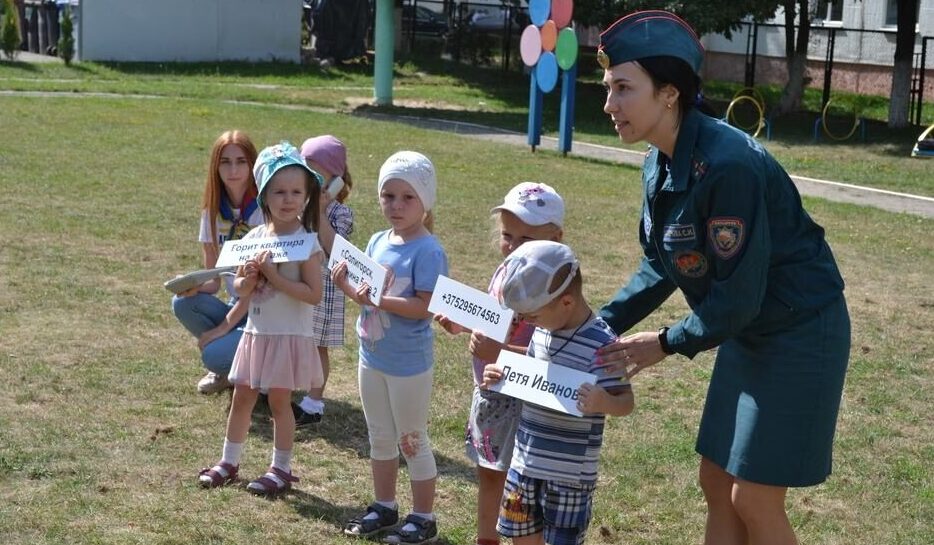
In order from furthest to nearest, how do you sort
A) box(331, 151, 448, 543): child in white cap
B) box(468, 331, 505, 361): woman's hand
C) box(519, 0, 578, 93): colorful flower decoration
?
box(519, 0, 578, 93): colorful flower decoration → box(331, 151, 448, 543): child in white cap → box(468, 331, 505, 361): woman's hand

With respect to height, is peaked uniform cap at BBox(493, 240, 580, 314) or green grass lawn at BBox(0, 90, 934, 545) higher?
peaked uniform cap at BBox(493, 240, 580, 314)

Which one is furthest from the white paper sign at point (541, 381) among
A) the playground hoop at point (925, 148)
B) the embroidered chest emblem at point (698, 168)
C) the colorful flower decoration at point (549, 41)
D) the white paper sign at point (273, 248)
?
the playground hoop at point (925, 148)

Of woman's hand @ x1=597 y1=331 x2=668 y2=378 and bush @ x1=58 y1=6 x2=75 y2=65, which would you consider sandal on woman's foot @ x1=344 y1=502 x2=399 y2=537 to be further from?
bush @ x1=58 y1=6 x2=75 y2=65

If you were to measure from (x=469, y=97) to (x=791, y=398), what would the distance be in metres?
25.5

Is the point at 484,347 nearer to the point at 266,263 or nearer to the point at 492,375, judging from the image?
the point at 492,375

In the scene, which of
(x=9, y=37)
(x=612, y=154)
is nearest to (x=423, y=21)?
(x=9, y=37)

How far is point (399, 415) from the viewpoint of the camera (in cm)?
484

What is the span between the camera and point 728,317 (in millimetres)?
3281

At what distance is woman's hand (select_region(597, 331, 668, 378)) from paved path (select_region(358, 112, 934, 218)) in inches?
438

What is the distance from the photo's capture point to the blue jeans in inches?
246

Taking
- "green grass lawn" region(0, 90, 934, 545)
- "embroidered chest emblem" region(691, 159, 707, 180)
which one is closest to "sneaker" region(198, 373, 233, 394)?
"green grass lawn" region(0, 90, 934, 545)

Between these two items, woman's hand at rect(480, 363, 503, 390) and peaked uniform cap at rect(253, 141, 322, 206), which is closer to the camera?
woman's hand at rect(480, 363, 503, 390)

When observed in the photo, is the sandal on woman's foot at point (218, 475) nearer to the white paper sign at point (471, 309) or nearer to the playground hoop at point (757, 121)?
the white paper sign at point (471, 309)

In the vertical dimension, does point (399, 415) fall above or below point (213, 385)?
above
